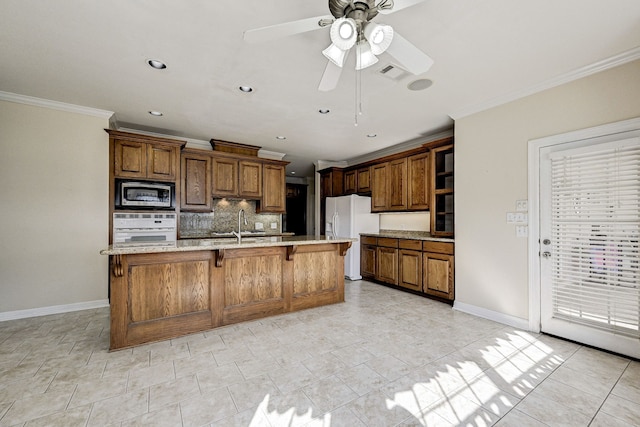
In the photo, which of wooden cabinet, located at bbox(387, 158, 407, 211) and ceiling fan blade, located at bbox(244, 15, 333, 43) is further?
wooden cabinet, located at bbox(387, 158, 407, 211)

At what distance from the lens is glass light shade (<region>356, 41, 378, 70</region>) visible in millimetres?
1700

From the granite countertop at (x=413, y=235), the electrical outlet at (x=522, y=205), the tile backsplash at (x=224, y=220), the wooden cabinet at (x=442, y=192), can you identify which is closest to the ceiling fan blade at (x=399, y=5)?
the electrical outlet at (x=522, y=205)

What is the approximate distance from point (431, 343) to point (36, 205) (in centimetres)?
487

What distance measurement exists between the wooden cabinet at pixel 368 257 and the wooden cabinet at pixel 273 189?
5.90ft

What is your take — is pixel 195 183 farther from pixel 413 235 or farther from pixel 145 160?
pixel 413 235

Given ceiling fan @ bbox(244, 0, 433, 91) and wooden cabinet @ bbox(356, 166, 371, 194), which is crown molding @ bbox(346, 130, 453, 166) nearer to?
wooden cabinet @ bbox(356, 166, 371, 194)

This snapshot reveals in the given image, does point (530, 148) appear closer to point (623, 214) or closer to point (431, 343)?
point (623, 214)

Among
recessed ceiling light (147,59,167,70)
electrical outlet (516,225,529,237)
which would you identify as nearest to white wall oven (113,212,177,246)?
recessed ceiling light (147,59,167,70)

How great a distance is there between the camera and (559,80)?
8.95ft

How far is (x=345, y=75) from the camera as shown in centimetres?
273

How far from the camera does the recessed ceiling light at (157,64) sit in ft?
8.26

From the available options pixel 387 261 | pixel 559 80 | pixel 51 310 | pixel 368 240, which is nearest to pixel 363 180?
pixel 368 240

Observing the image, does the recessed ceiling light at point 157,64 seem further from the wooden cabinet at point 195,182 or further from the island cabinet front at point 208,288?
the wooden cabinet at point 195,182

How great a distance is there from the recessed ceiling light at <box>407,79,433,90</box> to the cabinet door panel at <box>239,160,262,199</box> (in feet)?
10.7
